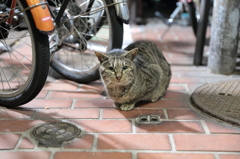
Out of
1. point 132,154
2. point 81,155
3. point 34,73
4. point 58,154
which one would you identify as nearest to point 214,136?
point 132,154

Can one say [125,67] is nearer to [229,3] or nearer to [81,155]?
[81,155]

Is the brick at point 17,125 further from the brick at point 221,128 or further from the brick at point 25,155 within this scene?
the brick at point 221,128

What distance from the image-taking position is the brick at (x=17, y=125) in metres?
1.93

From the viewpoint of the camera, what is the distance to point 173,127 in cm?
197

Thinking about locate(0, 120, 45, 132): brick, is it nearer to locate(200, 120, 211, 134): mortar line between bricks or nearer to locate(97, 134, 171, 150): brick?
locate(97, 134, 171, 150): brick

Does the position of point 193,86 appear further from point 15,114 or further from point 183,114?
point 15,114

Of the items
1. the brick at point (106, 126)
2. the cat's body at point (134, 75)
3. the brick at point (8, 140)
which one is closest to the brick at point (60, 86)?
the cat's body at point (134, 75)

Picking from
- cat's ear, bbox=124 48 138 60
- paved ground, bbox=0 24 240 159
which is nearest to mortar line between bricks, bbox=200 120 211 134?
paved ground, bbox=0 24 240 159

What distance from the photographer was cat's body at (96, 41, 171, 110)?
6.84ft

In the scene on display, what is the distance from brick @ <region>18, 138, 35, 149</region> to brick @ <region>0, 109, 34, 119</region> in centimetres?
32

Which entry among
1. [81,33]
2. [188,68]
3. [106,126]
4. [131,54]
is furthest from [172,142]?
[188,68]

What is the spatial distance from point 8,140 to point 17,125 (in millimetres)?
189

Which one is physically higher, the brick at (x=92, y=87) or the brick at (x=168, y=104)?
the brick at (x=92, y=87)

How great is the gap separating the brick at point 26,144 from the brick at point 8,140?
0.15 feet
